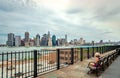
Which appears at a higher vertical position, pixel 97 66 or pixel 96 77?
pixel 97 66

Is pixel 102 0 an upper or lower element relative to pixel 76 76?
upper

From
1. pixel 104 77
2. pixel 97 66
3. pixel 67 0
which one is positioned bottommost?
pixel 104 77

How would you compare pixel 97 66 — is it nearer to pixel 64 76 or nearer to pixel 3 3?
pixel 64 76

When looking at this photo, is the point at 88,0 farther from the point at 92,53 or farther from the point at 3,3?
the point at 3,3

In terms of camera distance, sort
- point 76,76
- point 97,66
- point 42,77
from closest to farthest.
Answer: point 42,77, point 76,76, point 97,66

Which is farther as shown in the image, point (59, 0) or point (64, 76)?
point (59, 0)

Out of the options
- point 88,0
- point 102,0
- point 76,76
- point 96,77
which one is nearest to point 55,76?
point 76,76

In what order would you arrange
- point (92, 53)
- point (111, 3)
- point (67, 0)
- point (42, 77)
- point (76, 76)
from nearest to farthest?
point (42, 77)
point (76, 76)
point (67, 0)
point (111, 3)
point (92, 53)

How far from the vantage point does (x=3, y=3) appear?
1402cm

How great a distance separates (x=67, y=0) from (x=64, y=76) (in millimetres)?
8495

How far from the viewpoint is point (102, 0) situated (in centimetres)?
1423

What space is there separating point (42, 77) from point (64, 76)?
3.79 feet

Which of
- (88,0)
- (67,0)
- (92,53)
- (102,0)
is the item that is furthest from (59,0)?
(92,53)

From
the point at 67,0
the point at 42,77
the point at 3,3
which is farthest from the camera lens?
the point at 3,3
